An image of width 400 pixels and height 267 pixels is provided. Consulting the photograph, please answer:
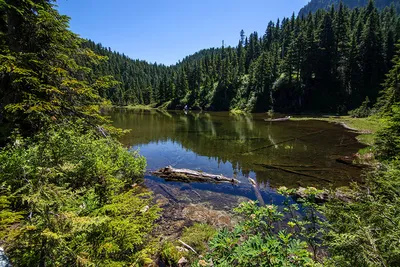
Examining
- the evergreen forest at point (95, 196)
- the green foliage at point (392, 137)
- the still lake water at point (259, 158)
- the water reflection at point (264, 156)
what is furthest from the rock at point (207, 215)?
the green foliage at point (392, 137)

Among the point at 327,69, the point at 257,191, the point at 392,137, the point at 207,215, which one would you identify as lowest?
the point at 207,215

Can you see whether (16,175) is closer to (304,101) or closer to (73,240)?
(73,240)

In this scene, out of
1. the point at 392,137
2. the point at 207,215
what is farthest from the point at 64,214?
the point at 392,137

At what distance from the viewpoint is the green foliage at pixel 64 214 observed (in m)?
2.82

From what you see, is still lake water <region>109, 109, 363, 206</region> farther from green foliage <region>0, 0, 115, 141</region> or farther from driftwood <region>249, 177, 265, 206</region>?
green foliage <region>0, 0, 115, 141</region>

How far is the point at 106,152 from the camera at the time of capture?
9.05 meters

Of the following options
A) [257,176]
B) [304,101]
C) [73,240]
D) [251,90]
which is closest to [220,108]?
[251,90]

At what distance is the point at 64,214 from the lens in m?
2.90

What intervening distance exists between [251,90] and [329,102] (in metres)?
24.3

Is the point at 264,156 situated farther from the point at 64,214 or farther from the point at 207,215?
the point at 64,214

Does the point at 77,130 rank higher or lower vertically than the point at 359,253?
higher

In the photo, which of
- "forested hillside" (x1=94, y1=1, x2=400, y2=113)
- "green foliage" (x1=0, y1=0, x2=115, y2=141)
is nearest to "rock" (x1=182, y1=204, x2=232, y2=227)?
"green foliage" (x1=0, y1=0, x2=115, y2=141)

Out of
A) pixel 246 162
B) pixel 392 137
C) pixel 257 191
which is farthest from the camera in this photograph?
pixel 246 162

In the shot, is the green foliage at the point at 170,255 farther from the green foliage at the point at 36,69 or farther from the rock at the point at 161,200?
the green foliage at the point at 36,69
